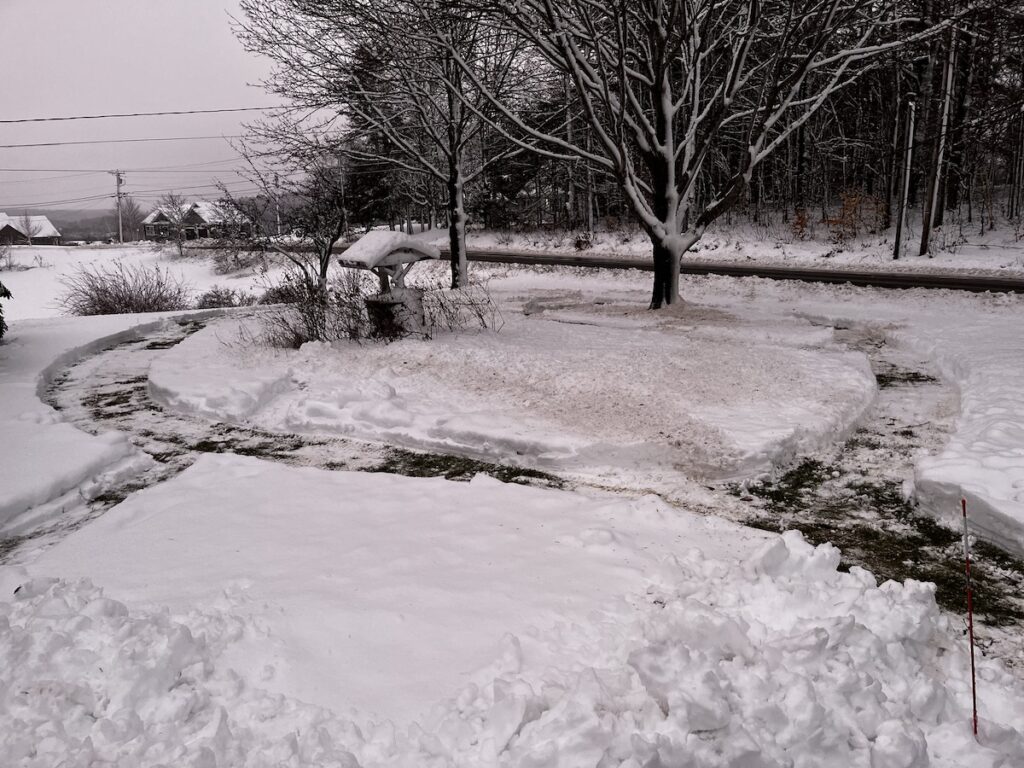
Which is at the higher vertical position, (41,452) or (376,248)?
(376,248)

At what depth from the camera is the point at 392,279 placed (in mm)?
9836

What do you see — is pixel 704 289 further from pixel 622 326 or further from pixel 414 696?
pixel 414 696

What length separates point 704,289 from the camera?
16734mm

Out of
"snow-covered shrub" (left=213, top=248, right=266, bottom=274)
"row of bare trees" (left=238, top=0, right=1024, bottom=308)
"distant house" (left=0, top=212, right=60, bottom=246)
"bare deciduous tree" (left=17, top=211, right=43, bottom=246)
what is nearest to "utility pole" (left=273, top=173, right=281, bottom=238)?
"row of bare trees" (left=238, top=0, right=1024, bottom=308)

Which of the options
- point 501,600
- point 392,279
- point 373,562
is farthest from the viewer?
point 392,279

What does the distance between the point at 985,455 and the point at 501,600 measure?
4.02 meters

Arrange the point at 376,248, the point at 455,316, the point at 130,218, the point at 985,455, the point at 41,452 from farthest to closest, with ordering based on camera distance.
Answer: the point at 130,218, the point at 455,316, the point at 376,248, the point at 41,452, the point at 985,455

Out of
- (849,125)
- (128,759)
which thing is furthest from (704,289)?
(849,125)

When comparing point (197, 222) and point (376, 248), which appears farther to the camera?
point (197, 222)

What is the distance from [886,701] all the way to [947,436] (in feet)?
14.6

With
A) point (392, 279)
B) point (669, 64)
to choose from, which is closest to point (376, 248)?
point (392, 279)

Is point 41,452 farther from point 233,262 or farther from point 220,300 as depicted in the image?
point 233,262

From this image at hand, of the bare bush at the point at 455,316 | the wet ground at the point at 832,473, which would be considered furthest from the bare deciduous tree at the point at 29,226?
the wet ground at the point at 832,473

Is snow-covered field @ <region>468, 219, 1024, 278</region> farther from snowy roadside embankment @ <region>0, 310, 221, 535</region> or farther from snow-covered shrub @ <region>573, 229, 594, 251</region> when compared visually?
snowy roadside embankment @ <region>0, 310, 221, 535</region>
